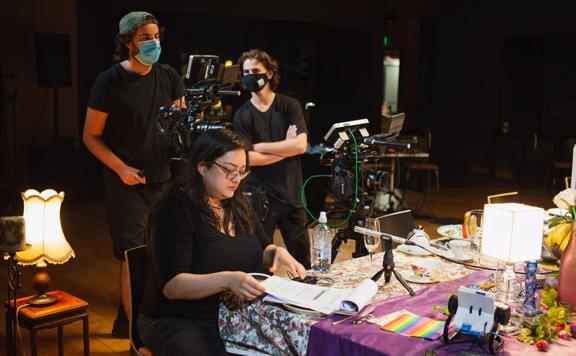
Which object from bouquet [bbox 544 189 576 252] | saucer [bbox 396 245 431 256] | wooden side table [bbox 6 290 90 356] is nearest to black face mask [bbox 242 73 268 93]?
saucer [bbox 396 245 431 256]

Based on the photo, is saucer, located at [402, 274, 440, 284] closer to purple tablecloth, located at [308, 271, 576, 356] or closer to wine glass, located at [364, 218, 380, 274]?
wine glass, located at [364, 218, 380, 274]

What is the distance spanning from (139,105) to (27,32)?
4565mm

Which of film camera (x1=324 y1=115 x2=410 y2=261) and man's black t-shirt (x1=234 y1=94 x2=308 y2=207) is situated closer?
film camera (x1=324 y1=115 x2=410 y2=261)

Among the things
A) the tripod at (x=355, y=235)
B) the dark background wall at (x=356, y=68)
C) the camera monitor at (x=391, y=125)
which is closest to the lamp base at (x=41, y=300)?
the tripod at (x=355, y=235)

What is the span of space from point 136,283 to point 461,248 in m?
1.22

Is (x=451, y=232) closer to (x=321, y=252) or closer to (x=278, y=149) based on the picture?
(x=321, y=252)

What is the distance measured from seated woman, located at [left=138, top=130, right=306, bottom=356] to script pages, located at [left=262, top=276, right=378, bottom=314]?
0.08m

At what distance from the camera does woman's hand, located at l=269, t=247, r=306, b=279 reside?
234 centimetres

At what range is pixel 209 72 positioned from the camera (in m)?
3.24

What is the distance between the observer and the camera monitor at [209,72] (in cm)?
324

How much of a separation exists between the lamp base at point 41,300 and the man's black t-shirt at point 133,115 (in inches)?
28.8

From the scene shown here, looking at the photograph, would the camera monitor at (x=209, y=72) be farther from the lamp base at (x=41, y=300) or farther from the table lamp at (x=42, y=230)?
the lamp base at (x=41, y=300)

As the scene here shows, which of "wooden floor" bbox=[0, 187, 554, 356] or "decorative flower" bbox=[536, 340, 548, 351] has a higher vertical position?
"decorative flower" bbox=[536, 340, 548, 351]

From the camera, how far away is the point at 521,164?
9.71m
